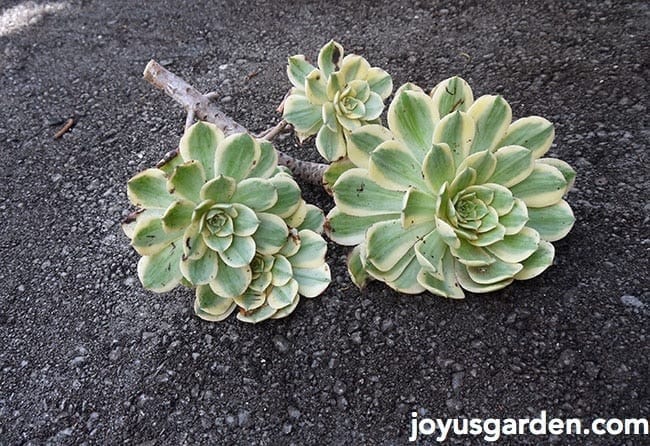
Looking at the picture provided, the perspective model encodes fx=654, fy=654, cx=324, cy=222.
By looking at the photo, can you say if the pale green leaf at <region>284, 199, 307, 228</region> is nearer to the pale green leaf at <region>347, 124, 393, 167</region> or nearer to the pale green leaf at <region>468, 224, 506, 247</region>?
the pale green leaf at <region>347, 124, 393, 167</region>

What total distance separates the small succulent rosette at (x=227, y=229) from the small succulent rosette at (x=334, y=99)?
5.1 inches

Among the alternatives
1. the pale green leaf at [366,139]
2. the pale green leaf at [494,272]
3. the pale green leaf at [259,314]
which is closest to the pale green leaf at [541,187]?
the pale green leaf at [494,272]

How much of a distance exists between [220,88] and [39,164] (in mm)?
458

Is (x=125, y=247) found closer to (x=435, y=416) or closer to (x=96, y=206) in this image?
(x=96, y=206)

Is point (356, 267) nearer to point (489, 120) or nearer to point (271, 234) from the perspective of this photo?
point (271, 234)

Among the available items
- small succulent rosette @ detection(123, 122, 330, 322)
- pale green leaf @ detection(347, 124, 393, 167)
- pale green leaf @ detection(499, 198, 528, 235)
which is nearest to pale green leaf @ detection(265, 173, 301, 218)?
small succulent rosette @ detection(123, 122, 330, 322)

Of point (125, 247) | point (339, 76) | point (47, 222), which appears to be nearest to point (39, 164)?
point (47, 222)

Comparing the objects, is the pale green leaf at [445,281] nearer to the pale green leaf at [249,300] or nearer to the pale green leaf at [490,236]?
the pale green leaf at [490,236]

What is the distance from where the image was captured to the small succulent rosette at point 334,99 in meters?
→ 1.10

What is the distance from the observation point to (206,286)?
101 cm

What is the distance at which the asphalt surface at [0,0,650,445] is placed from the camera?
36.8 inches

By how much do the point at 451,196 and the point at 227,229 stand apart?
32 cm

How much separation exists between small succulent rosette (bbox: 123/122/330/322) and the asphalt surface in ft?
0.23

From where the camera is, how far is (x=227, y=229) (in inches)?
37.3
